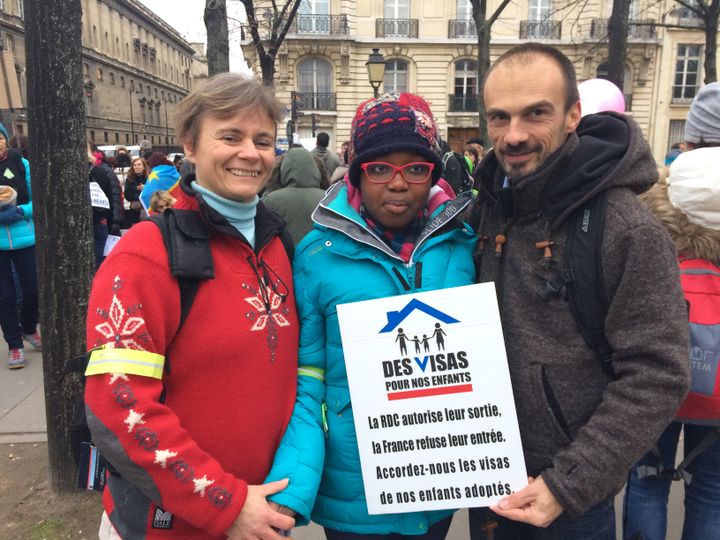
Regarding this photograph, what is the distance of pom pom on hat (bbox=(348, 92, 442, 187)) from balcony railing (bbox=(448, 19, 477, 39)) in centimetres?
3115

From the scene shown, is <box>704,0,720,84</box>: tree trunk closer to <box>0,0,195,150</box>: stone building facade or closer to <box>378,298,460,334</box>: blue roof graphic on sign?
<box>378,298,460,334</box>: blue roof graphic on sign

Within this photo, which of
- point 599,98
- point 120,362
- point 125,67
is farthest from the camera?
point 125,67

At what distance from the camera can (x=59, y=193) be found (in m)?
2.97

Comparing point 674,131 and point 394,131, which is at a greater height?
point 674,131

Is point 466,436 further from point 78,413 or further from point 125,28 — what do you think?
point 125,28

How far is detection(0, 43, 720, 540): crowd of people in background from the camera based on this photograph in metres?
1.39

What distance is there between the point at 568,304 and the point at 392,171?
670 millimetres

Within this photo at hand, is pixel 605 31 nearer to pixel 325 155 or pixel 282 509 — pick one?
pixel 325 155

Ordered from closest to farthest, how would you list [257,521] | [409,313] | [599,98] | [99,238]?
[257,521] < [409,313] < [599,98] < [99,238]

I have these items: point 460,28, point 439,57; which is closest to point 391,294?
point 439,57

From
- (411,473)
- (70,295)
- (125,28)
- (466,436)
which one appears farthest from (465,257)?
(125,28)

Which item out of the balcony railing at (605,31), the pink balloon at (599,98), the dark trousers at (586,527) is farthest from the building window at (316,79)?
the dark trousers at (586,527)

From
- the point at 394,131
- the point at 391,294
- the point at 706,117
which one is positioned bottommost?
the point at 391,294

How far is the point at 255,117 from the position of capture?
5.42 feet
